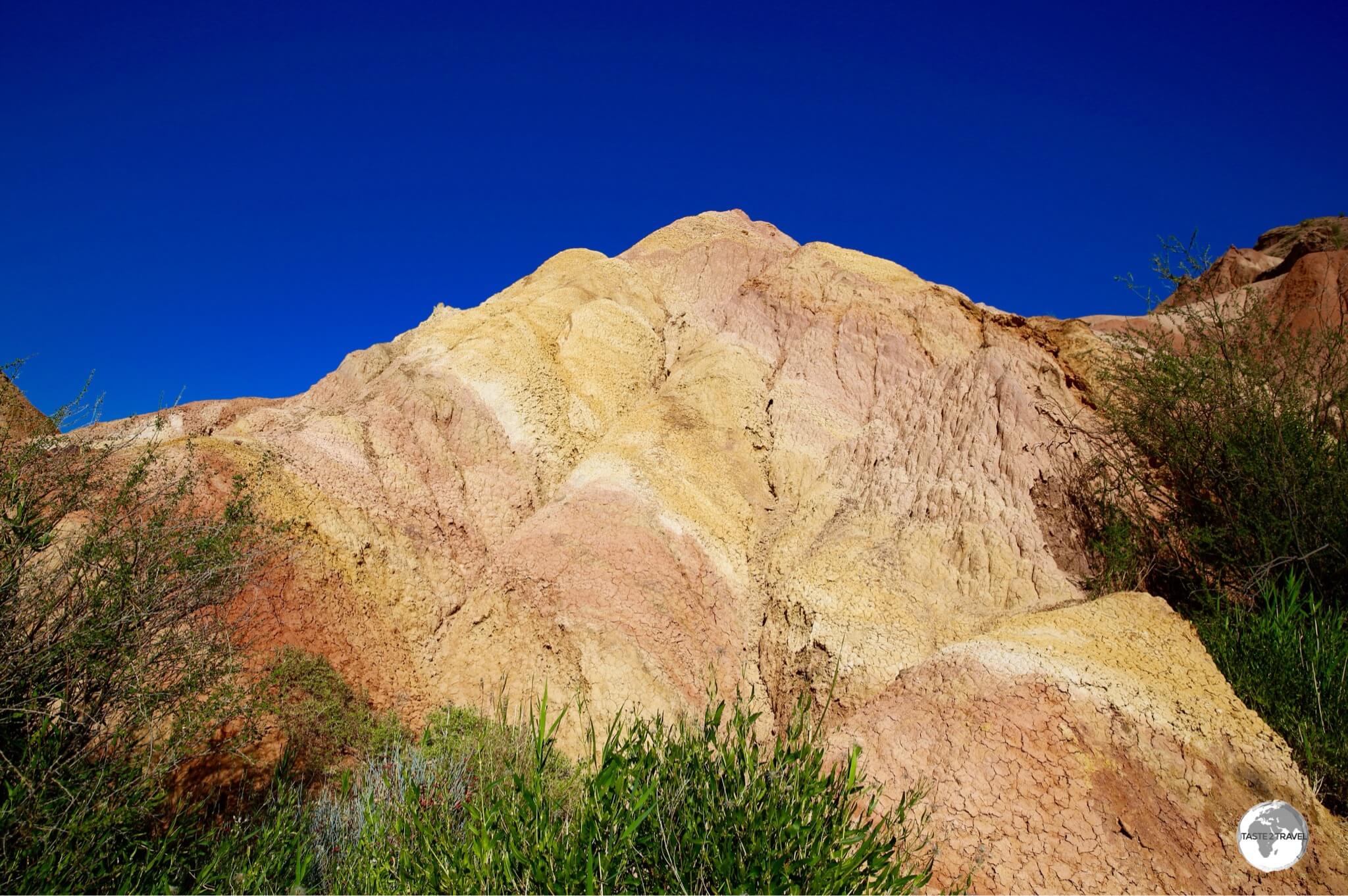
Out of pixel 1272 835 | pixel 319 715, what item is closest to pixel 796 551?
pixel 1272 835

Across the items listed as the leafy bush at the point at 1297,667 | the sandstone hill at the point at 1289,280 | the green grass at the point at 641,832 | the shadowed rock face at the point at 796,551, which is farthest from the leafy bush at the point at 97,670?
the sandstone hill at the point at 1289,280

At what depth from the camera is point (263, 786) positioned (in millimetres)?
7176

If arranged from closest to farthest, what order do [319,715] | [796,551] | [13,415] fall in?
[13,415], [319,715], [796,551]

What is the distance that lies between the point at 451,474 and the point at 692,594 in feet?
18.2

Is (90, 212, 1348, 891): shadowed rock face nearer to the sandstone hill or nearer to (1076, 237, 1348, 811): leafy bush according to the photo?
(1076, 237, 1348, 811): leafy bush

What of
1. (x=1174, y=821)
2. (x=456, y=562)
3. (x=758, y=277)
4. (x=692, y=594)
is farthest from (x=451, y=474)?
(x=1174, y=821)

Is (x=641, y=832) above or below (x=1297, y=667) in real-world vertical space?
below

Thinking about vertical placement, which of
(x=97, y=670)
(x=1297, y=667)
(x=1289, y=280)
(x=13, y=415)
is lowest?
(x=97, y=670)

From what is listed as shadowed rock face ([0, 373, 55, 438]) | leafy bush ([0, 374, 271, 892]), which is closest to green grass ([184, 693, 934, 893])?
leafy bush ([0, 374, 271, 892])

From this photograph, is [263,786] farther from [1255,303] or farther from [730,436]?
[1255,303]

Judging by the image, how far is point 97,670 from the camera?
5004mm

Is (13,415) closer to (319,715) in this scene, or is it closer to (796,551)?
(319,715)

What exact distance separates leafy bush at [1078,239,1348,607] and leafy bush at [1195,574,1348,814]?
510 millimetres

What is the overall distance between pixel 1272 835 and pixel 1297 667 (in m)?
2.28
